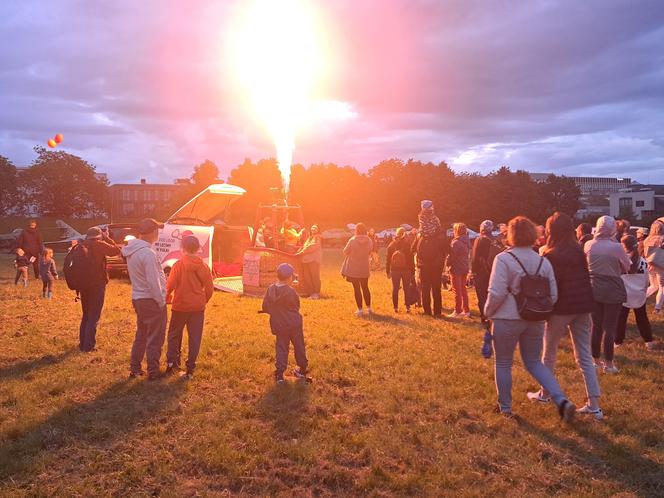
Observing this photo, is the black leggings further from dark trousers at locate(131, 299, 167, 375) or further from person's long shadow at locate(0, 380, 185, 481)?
person's long shadow at locate(0, 380, 185, 481)

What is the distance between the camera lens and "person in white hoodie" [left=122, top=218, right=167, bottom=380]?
23.1 ft

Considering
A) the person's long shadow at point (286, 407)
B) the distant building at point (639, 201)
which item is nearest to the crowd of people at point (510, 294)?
the person's long shadow at point (286, 407)

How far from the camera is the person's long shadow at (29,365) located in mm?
7492

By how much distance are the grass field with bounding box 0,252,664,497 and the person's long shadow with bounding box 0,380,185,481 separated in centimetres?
2

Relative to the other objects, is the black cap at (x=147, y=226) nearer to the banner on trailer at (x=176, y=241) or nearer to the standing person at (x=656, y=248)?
the banner on trailer at (x=176, y=241)

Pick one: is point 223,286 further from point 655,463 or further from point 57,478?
point 655,463

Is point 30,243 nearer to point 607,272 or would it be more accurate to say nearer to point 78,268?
point 78,268

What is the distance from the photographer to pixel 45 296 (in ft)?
48.4

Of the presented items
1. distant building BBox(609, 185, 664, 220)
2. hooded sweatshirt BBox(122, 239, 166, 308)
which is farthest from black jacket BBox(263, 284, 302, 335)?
distant building BBox(609, 185, 664, 220)

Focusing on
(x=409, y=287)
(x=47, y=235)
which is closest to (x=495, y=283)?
(x=409, y=287)

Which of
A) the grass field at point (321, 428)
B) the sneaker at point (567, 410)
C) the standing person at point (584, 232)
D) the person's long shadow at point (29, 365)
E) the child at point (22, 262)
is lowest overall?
the grass field at point (321, 428)

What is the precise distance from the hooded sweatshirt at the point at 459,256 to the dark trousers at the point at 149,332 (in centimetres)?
627

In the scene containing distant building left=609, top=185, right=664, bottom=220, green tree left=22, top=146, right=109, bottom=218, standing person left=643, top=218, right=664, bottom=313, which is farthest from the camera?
Result: distant building left=609, top=185, right=664, bottom=220

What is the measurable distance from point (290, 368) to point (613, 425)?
403 centimetres
